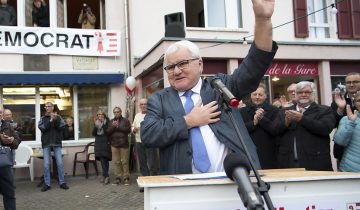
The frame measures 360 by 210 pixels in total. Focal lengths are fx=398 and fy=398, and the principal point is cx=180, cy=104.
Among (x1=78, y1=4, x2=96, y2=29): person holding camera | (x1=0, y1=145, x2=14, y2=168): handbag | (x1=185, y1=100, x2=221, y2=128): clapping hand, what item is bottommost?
(x1=0, y1=145, x2=14, y2=168): handbag

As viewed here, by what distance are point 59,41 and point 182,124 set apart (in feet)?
32.6

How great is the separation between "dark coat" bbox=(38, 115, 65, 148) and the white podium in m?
7.95

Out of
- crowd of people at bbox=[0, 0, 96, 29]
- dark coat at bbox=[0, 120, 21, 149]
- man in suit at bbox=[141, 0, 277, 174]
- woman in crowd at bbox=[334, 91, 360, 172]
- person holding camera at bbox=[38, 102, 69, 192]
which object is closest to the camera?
man in suit at bbox=[141, 0, 277, 174]

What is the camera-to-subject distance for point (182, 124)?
7.22 feet

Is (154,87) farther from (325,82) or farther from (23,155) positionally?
(325,82)

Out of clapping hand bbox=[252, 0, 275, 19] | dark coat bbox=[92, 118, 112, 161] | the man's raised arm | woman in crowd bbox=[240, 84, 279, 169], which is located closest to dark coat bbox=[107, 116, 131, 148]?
dark coat bbox=[92, 118, 112, 161]

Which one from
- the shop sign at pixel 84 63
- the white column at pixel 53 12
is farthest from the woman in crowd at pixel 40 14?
the shop sign at pixel 84 63

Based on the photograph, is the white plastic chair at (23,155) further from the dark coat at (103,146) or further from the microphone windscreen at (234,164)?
the microphone windscreen at (234,164)

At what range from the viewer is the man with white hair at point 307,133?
448 cm

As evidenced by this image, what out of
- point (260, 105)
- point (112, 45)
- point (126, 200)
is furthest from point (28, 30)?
point (260, 105)

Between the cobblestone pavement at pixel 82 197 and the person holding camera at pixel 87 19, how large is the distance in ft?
15.6

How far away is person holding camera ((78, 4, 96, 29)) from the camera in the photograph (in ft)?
39.4

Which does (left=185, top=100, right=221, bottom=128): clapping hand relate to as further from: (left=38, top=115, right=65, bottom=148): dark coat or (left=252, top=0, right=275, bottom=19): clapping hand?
(left=38, top=115, right=65, bottom=148): dark coat

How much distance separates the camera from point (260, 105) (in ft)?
18.0
